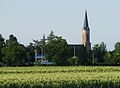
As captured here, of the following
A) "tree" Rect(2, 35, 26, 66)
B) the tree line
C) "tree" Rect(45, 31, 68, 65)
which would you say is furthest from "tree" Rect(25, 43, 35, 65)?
"tree" Rect(2, 35, 26, 66)

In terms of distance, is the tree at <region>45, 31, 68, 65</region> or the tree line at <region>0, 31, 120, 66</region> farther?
the tree at <region>45, 31, 68, 65</region>

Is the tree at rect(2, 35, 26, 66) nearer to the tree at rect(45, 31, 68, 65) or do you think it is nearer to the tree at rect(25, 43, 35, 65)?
the tree at rect(45, 31, 68, 65)

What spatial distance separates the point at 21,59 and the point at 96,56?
5894 cm

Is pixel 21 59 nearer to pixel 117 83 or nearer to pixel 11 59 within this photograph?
pixel 11 59

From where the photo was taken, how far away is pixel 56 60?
359 feet

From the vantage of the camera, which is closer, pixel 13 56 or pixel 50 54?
pixel 13 56

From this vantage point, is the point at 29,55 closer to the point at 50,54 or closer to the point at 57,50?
the point at 50,54

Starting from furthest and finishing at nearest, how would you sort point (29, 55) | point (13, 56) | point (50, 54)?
1. point (29, 55)
2. point (50, 54)
3. point (13, 56)

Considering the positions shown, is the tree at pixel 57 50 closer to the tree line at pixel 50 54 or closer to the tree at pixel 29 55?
the tree line at pixel 50 54

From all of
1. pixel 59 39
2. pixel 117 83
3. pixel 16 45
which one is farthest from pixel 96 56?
pixel 117 83

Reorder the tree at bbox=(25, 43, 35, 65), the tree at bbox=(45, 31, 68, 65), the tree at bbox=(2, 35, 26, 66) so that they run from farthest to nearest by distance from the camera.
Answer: the tree at bbox=(25, 43, 35, 65) → the tree at bbox=(45, 31, 68, 65) → the tree at bbox=(2, 35, 26, 66)

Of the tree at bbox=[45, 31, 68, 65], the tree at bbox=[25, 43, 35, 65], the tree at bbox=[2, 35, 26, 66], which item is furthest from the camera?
the tree at bbox=[25, 43, 35, 65]

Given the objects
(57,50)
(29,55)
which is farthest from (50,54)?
(29,55)

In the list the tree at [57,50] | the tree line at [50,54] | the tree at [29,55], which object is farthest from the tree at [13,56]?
the tree at [29,55]
